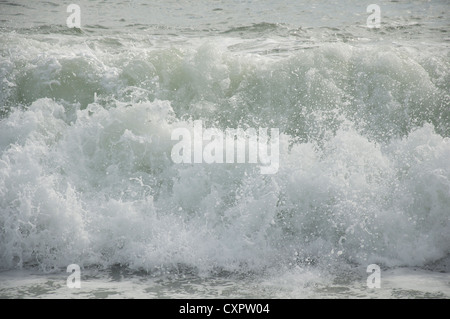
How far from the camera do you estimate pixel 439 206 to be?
507cm

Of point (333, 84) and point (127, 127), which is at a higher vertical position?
point (333, 84)

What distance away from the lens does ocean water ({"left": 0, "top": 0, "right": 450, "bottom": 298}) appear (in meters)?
4.52

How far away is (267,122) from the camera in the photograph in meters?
6.21

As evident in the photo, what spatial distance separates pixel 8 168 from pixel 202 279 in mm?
2277

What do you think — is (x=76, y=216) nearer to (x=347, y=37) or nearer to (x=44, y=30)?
(x=44, y=30)

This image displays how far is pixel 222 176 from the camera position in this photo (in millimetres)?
5348

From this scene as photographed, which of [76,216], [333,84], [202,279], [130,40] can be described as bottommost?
[202,279]

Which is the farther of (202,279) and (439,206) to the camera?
(439,206)

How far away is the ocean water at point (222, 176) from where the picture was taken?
14.8ft

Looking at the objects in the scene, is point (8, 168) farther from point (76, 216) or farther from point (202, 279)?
point (202, 279)

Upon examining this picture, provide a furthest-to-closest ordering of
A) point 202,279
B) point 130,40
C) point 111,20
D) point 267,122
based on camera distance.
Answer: point 111,20 → point 130,40 → point 267,122 → point 202,279

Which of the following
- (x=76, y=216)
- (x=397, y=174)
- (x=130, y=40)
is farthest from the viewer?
(x=130, y=40)

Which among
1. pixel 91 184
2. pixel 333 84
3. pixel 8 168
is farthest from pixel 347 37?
pixel 8 168

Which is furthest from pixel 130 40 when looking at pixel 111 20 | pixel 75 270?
pixel 75 270
